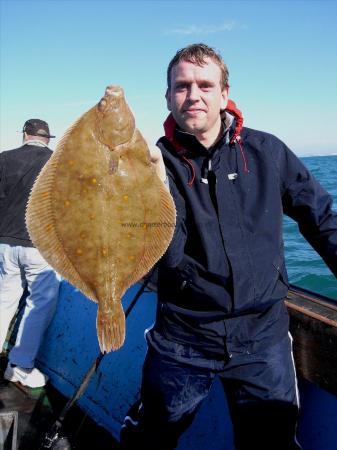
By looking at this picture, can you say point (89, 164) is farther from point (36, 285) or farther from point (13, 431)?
point (36, 285)

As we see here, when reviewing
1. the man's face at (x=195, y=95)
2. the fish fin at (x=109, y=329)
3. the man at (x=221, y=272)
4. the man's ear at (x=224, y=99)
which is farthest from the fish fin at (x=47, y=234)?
the man's ear at (x=224, y=99)

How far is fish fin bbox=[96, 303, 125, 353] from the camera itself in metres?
2.04

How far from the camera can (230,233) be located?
228 cm

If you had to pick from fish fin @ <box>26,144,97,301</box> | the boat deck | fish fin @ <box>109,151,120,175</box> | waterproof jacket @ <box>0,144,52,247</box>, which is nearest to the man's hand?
fish fin @ <box>109,151,120,175</box>

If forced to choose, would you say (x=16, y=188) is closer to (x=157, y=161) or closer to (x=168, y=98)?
(x=168, y=98)

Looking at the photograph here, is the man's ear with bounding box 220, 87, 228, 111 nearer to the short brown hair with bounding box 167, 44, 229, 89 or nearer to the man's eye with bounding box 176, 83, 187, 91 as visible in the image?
→ the short brown hair with bounding box 167, 44, 229, 89

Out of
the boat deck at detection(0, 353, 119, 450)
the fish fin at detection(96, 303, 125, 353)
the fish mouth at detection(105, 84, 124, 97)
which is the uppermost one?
the fish mouth at detection(105, 84, 124, 97)

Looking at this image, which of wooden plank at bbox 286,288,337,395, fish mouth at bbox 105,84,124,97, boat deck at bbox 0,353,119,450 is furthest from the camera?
boat deck at bbox 0,353,119,450

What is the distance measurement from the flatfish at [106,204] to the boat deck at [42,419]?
5.74 ft

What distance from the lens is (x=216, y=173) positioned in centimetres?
234

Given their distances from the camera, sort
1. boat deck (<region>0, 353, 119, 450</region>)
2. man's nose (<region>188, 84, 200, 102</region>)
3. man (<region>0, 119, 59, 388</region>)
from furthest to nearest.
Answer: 1. man (<region>0, 119, 59, 388</region>)
2. boat deck (<region>0, 353, 119, 450</region>)
3. man's nose (<region>188, 84, 200, 102</region>)

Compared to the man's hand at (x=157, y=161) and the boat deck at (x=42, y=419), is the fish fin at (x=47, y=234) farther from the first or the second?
the boat deck at (x=42, y=419)

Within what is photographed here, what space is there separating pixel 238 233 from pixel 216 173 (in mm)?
382

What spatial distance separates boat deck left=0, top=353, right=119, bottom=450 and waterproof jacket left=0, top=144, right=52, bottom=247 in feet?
5.15
